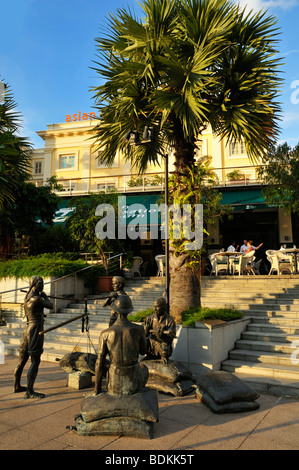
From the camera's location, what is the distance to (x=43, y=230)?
17609 mm

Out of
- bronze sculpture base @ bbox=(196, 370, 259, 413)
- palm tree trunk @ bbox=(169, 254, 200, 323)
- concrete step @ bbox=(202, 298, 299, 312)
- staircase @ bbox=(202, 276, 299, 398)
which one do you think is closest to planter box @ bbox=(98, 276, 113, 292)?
staircase @ bbox=(202, 276, 299, 398)

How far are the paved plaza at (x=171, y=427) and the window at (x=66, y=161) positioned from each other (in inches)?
1075

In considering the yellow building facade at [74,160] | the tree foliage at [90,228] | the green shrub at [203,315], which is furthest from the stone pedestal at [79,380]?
the yellow building facade at [74,160]

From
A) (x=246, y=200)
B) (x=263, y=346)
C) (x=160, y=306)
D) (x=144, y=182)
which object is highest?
(x=144, y=182)

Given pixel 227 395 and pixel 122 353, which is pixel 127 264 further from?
pixel 122 353

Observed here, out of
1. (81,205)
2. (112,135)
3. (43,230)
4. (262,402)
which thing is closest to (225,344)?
(262,402)

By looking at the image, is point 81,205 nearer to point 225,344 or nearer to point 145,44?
point 145,44

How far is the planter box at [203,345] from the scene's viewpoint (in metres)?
6.32

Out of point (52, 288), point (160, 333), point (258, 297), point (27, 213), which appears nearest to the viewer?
point (160, 333)

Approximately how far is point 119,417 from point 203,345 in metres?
2.87

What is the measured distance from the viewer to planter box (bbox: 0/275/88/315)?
11.4m

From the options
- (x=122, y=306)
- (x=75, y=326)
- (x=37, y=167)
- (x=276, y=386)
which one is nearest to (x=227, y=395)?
(x=276, y=386)

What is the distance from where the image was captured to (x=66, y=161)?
102 feet

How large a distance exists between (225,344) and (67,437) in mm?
3819
